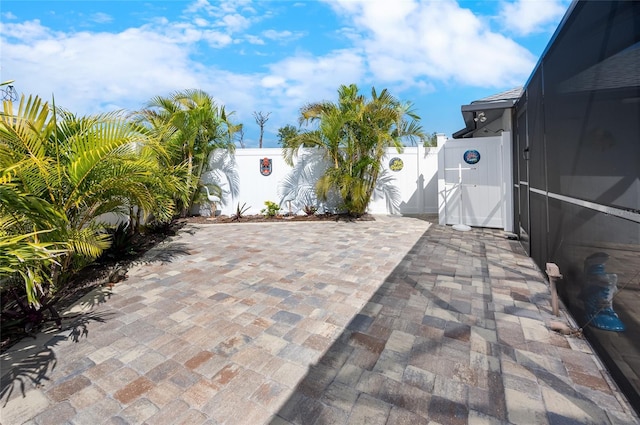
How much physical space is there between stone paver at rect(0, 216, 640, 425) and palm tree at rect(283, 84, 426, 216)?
418 centimetres

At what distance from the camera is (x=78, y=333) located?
226 centimetres

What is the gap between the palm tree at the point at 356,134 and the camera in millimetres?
7020

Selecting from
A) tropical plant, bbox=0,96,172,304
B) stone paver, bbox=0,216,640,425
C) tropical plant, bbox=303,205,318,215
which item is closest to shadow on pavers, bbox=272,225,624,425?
stone paver, bbox=0,216,640,425

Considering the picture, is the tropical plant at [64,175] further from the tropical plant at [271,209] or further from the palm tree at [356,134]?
the tropical plant at [271,209]

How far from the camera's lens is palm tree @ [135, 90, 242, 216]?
22.9 feet

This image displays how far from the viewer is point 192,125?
23.2ft

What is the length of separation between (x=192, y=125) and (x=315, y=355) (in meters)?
6.89

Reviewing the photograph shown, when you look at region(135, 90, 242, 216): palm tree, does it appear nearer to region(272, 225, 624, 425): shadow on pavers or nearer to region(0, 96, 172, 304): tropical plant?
region(0, 96, 172, 304): tropical plant

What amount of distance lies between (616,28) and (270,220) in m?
7.51

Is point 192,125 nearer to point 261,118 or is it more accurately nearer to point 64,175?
point 64,175

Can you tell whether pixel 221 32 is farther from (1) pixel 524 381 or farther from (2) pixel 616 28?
(1) pixel 524 381

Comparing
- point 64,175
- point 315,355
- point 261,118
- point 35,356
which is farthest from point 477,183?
point 261,118

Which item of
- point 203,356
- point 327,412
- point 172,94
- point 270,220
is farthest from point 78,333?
point 172,94

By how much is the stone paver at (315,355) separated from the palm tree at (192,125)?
465cm
